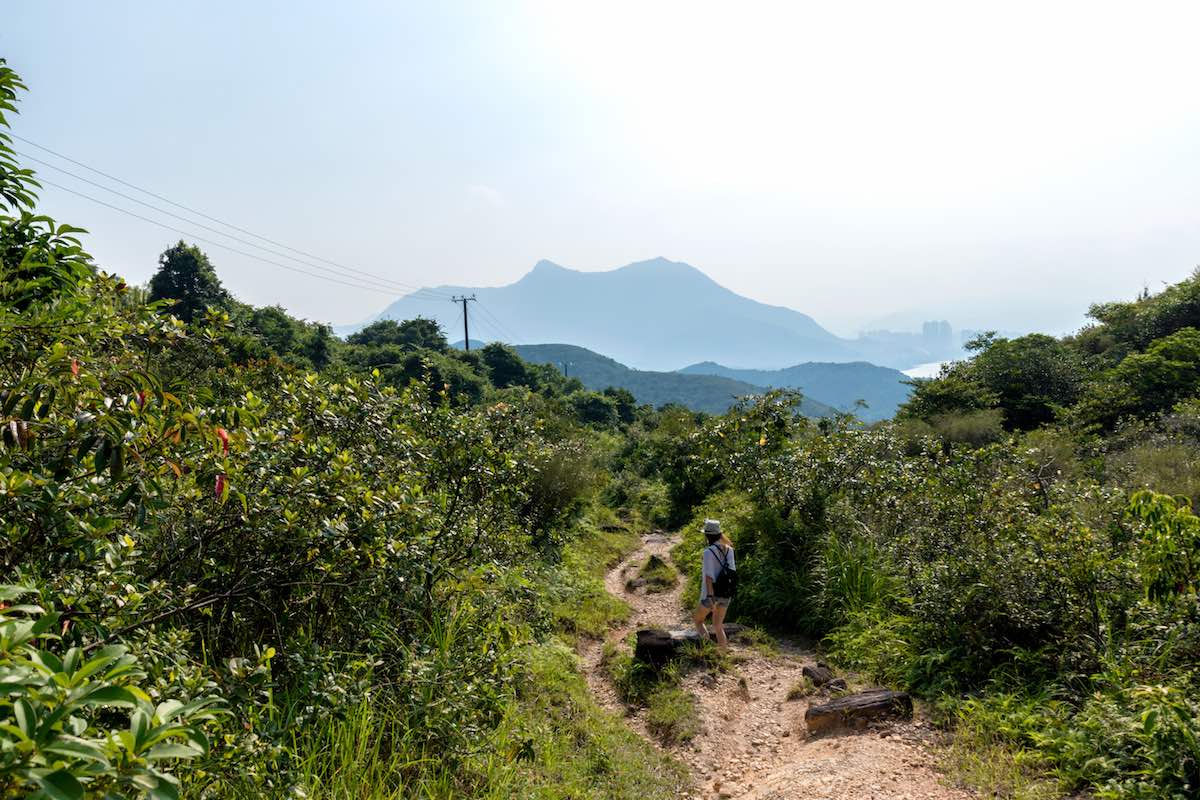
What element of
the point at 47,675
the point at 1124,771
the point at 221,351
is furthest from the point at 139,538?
the point at 1124,771

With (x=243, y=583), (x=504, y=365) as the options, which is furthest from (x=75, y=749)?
(x=504, y=365)

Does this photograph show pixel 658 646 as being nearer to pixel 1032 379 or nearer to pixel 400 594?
pixel 400 594

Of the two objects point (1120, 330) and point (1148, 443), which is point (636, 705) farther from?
point (1120, 330)

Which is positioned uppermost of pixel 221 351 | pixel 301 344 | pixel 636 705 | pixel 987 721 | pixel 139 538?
pixel 301 344

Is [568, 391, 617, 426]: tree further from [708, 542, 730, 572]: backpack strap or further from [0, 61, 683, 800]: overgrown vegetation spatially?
[0, 61, 683, 800]: overgrown vegetation

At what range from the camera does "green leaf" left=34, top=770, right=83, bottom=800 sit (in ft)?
3.75

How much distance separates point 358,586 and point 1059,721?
6054 millimetres

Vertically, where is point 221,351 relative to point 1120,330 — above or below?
below

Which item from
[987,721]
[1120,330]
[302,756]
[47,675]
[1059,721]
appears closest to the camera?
[47,675]

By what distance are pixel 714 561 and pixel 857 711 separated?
2.70m

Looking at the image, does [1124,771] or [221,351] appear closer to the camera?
[1124,771]

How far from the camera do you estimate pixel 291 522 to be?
383 cm

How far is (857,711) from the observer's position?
605 centimetres

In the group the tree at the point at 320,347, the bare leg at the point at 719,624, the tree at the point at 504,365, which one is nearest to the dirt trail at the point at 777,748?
the bare leg at the point at 719,624
